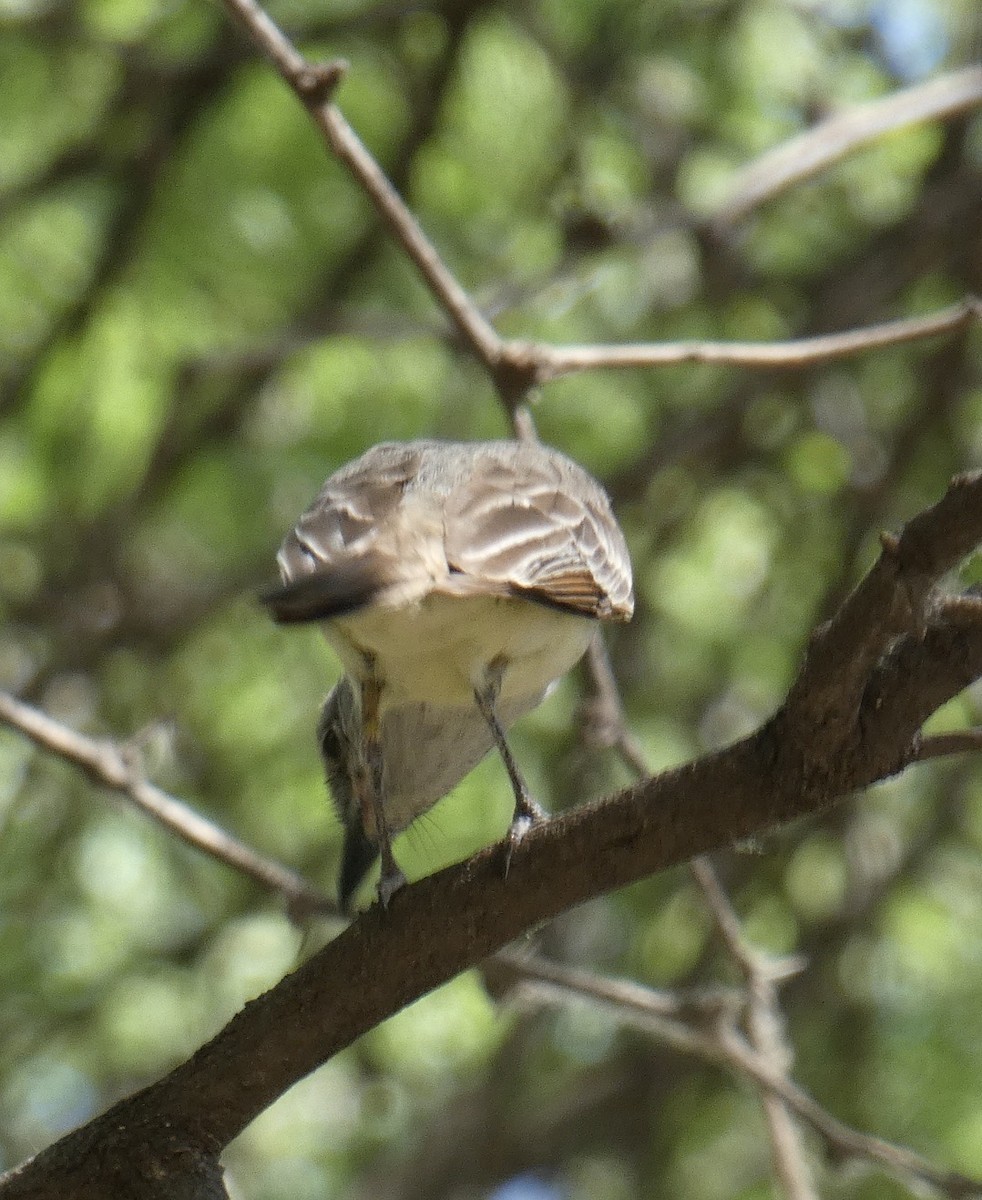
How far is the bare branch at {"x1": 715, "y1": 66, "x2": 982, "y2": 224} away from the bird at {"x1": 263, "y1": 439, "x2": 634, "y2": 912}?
185cm

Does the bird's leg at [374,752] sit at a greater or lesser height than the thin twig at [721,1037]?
greater

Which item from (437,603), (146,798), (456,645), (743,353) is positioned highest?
(437,603)

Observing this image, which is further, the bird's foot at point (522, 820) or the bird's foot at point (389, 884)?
the bird's foot at point (389, 884)

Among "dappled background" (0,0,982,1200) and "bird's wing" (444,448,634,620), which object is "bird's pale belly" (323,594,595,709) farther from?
"dappled background" (0,0,982,1200)

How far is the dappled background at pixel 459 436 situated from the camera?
8.13 meters

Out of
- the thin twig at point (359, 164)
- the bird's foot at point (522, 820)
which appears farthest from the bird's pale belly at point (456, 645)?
the thin twig at point (359, 164)

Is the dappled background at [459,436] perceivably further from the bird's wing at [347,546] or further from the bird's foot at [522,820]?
the bird's foot at [522,820]

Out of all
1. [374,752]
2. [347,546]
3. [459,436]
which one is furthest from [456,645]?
[459,436]

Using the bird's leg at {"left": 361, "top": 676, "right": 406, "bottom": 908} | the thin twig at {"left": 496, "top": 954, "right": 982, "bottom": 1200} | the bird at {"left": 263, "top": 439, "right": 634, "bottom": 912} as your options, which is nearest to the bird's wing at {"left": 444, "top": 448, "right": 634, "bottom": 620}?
the bird at {"left": 263, "top": 439, "right": 634, "bottom": 912}

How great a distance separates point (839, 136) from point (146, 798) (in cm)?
397

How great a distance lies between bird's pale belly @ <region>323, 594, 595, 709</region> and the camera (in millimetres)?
4547

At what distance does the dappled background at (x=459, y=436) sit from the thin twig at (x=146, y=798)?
2334 millimetres

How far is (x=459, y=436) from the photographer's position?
838cm

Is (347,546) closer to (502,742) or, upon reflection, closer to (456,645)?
(456,645)
